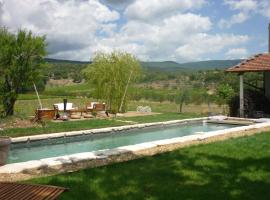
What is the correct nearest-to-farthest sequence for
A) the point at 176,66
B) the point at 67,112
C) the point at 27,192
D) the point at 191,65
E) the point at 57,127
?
the point at 27,192 → the point at 57,127 → the point at 67,112 → the point at 176,66 → the point at 191,65

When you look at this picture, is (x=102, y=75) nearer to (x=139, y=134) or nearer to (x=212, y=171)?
(x=139, y=134)

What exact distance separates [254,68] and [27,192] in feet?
53.1

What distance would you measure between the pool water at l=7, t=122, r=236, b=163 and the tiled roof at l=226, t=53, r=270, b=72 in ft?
11.2

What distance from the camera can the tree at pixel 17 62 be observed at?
1833 centimetres

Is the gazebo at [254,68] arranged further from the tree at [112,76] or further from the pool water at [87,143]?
the tree at [112,76]

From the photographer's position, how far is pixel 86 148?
522 inches

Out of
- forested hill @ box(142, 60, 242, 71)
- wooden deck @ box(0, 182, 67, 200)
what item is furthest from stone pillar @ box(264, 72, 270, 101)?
forested hill @ box(142, 60, 242, 71)

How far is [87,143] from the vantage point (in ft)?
46.5

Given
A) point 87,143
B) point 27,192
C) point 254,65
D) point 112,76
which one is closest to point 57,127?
point 87,143

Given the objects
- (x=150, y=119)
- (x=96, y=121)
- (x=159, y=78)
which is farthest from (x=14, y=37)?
(x=159, y=78)

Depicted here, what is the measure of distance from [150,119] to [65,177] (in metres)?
12.5

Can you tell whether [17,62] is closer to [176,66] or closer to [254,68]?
[254,68]

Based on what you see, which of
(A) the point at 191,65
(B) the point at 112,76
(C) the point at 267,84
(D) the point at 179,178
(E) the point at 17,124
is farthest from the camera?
(A) the point at 191,65

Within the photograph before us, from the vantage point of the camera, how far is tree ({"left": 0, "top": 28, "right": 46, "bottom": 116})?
18328 millimetres
